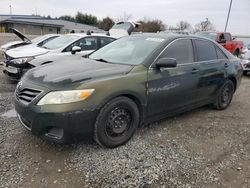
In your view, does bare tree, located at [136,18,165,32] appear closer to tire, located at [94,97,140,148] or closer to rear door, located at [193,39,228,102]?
rear door, located at [193,39,228,102]

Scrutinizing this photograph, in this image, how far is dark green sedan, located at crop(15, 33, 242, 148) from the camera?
10.1ft

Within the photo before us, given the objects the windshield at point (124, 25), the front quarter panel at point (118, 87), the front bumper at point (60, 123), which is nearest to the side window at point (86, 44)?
the front quarter panel at point (118, 87)

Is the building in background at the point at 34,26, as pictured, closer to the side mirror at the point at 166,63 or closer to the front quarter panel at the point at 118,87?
the side mirror at the point at 166,63

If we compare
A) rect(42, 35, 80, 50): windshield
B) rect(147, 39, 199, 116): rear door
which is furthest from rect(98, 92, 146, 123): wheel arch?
rect(42, 35, 80, 50): windshield

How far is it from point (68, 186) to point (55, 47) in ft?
19.1

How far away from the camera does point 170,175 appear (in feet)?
9.87

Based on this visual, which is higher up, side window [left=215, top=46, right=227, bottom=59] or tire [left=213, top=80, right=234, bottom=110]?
side window [left=215, top=46, right=227, bottom=59]

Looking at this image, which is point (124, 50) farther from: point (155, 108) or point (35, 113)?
point (35, 113)

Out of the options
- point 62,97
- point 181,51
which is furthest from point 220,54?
point 62,97

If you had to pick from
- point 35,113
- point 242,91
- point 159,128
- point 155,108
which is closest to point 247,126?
point 159,128

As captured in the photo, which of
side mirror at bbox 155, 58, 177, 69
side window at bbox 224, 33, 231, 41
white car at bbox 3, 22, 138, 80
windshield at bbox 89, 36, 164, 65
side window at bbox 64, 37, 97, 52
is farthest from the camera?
side window at bbox 224, 33, 231, 41

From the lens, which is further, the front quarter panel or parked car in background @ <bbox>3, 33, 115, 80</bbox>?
parked car in background @ <bbox>3, 33, 115, 80</bbox>

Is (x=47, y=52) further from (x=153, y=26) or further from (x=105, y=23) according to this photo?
(x=105, y=23)

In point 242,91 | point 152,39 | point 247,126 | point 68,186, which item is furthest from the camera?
point 242,91
